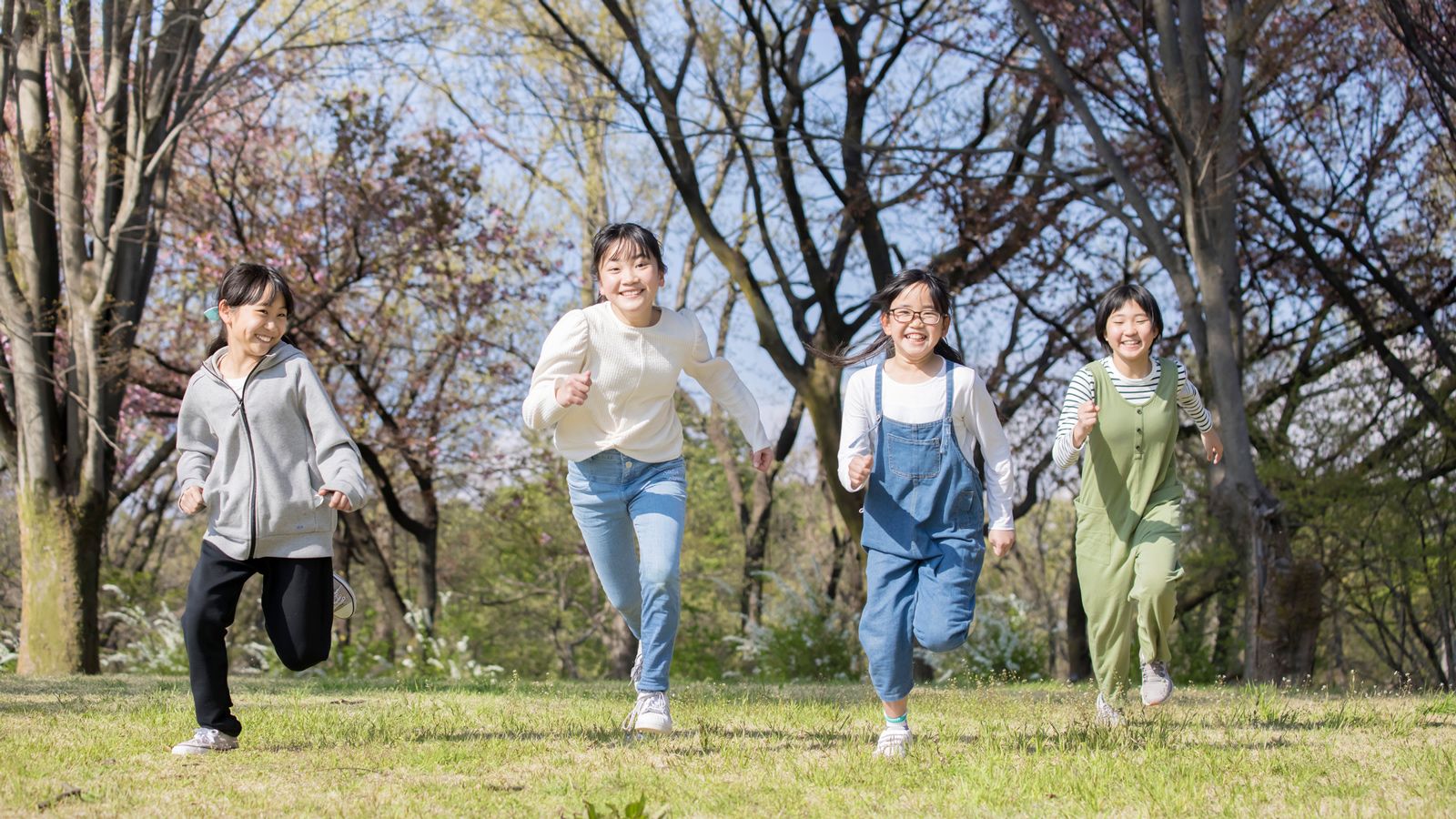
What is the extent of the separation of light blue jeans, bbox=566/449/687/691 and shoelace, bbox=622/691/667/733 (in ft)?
0.08

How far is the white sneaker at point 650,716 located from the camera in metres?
4.84

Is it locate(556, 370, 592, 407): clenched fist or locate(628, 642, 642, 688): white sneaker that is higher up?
locate(556, 370, 592, 407): clenched fist

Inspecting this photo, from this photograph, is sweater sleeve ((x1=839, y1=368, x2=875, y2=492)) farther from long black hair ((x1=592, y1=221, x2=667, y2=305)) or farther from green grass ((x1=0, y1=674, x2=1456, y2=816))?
green grass ((x1=0, y1=674, x2=1456, y2=816))

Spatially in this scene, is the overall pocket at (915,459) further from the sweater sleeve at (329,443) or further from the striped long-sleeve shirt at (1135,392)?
the sweater sleeve at (329,443)

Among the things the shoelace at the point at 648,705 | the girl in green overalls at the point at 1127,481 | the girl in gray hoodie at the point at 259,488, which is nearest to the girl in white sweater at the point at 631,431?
the shoelace at the point at 648,705

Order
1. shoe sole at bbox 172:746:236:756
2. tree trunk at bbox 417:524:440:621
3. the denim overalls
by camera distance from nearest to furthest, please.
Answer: shoe sole at bbox 172:746:236:756 < the denim overalls < tree trunk at bbox 417:524:440:621

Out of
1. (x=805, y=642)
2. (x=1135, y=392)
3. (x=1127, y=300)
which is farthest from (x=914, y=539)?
(x=805, y=642)

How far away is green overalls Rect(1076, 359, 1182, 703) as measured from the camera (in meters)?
5.54

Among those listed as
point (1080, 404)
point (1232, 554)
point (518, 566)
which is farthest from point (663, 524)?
point (518, 566)

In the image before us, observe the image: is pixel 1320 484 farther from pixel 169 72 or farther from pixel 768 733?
pixel 169 72

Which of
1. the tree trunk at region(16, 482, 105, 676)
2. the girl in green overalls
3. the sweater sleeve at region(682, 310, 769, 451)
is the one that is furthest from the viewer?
the tree trunk at region(16, 482, 105, 676)

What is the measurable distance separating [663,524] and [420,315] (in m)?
14.7

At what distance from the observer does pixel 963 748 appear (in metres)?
4.56

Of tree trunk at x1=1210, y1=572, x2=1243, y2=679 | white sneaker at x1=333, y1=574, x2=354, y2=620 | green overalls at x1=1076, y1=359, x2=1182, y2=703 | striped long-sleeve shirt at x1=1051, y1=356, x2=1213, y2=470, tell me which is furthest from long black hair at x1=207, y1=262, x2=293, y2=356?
tree trunk at x1=1210, y1=572, x2=1243, y2=679
